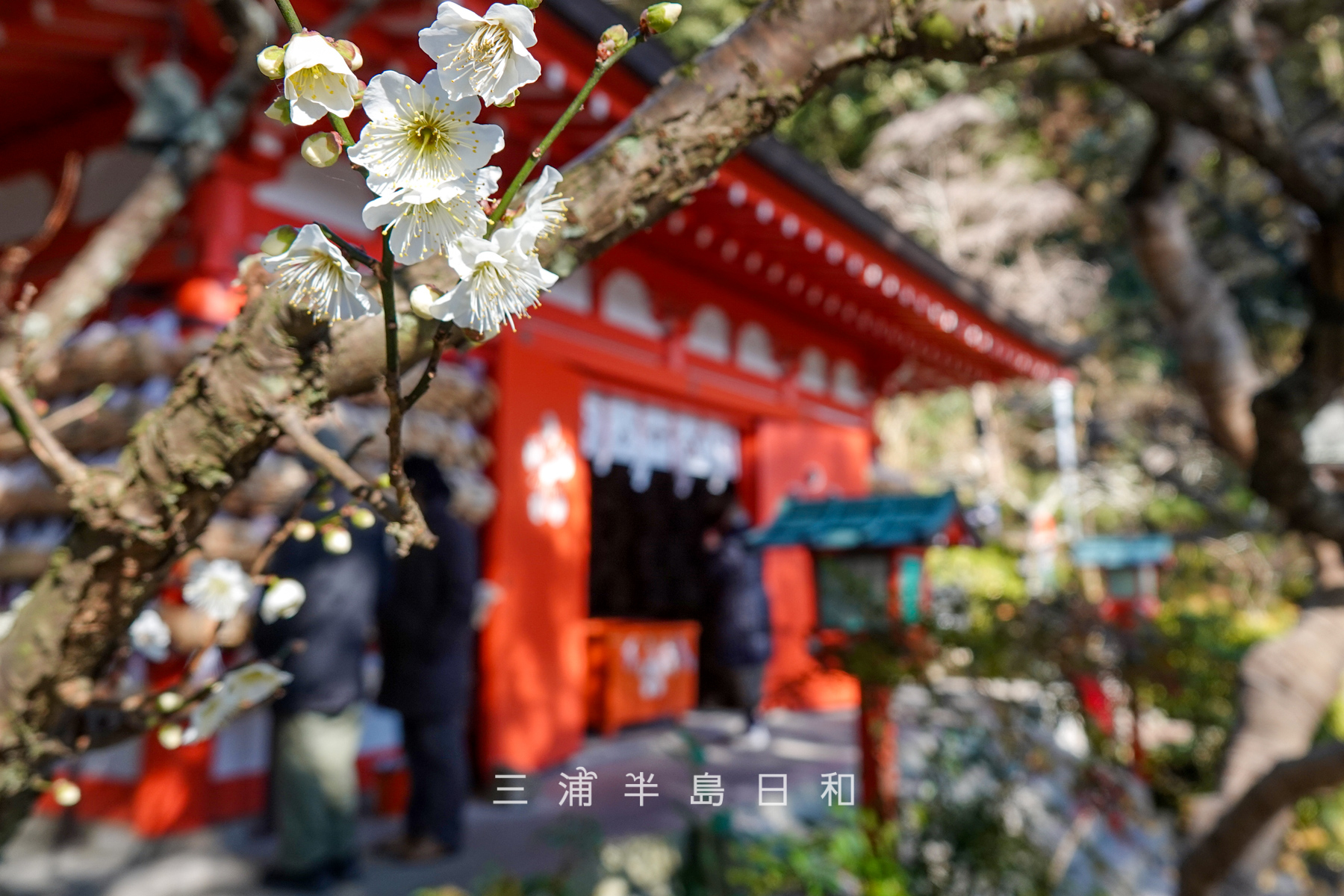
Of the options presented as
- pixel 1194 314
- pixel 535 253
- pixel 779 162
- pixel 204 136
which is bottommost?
pixel 535 253

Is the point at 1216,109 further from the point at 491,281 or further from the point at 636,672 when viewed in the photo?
the point at 636,672

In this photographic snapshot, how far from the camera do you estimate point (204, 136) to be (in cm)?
270

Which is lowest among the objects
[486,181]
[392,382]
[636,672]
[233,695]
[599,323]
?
[636,672]

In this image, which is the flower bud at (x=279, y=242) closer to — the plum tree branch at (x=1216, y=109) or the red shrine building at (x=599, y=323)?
the red shrine building at (x=599, y=323)

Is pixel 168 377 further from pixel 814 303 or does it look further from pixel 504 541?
pixel 814 303

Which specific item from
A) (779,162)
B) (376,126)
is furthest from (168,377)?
(376,126)

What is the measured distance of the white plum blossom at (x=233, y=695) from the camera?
124cm

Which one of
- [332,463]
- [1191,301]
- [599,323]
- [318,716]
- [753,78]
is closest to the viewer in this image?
[332,463]

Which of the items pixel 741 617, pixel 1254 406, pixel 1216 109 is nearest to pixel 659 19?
pixel 1216 109

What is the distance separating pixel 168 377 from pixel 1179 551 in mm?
17687

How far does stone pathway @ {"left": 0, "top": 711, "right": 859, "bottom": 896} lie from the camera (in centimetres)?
299

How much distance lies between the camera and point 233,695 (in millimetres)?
1277

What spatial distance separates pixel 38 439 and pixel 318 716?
2306 mm

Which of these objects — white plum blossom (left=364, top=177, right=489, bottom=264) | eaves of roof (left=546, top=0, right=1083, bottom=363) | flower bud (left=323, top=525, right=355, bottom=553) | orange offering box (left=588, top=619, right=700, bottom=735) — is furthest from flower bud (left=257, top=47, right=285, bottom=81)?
orange offering box (left=588, top=619, right=700, bottom=735)
